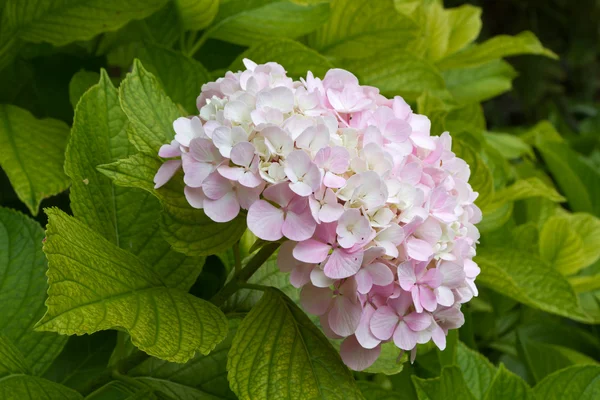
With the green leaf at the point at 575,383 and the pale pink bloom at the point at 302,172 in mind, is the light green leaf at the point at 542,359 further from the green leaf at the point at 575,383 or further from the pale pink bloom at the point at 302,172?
the pale pink bloom at the point at 302,172

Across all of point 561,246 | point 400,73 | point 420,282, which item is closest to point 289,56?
point 400,73

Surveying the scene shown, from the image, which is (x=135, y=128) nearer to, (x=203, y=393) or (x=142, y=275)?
(x=142, y=275)

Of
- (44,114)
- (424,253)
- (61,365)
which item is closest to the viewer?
(424,253)

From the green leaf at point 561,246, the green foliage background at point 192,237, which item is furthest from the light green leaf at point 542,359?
the green leaf at point 561,246

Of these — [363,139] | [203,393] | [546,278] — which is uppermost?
[363,139]

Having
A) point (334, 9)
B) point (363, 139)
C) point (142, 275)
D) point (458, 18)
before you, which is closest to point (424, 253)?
point (363, 139)

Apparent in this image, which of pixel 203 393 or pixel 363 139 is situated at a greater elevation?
pixel 363 139

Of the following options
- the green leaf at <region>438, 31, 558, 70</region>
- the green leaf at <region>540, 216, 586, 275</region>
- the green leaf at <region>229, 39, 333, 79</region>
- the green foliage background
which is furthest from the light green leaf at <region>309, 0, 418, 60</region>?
the green leaf at <region>540, 216, 586, 275</region>

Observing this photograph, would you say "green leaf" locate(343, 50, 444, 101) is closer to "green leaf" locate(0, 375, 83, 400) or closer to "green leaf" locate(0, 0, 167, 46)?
"green leaf" locate(0, 0, 167, 46)
